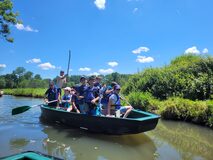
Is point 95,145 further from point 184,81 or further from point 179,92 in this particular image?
point 184,81

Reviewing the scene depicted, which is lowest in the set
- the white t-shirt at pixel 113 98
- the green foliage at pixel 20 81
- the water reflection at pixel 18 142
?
the water reflection at pixel 18 142

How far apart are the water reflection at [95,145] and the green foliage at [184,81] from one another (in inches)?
250

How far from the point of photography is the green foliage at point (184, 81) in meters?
13.7

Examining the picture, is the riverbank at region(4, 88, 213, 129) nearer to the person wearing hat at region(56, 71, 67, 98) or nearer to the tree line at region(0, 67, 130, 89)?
the person wearing hat at region(56, 71, 67, 98)

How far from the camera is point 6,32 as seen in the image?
18.7 meters

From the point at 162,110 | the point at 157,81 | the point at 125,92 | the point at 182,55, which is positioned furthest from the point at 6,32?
the point at 182,55

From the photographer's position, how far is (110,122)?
305 inches

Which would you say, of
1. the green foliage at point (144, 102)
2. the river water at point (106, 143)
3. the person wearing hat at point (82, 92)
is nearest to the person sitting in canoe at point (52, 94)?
the river water at point (106, 143)

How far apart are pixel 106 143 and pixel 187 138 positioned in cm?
300

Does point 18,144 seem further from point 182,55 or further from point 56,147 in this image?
point 182,55

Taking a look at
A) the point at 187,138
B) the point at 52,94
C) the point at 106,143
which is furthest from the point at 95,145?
the point at 52,94

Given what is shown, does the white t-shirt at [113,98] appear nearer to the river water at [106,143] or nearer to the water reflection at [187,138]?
the river water at [106,143]

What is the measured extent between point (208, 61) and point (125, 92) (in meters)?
7.61

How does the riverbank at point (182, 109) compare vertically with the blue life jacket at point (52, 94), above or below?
below
